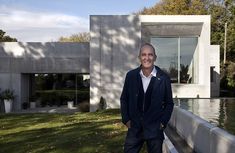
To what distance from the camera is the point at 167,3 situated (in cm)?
5881

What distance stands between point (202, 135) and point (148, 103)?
2.62 meters

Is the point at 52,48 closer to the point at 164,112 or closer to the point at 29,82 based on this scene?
the point at 29,82

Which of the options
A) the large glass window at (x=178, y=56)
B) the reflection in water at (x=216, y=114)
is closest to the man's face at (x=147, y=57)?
the reflection in water at (x=216, y=114)

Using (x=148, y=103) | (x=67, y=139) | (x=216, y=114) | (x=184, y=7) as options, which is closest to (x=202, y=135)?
(x=148, y=103)

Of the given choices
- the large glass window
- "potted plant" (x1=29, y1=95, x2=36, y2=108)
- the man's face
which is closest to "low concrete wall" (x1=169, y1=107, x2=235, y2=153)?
the man's face

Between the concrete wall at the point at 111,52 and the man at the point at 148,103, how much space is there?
2208cm

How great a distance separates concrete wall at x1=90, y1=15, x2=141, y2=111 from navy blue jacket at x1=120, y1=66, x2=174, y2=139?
22079 millimetres

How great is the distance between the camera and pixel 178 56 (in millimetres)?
28109

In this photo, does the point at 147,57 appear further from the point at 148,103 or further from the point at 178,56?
the point at 178,56

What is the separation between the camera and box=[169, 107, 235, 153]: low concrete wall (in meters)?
6.22

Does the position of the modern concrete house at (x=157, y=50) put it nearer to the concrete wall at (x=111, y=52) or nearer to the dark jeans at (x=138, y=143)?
the concrete wall at (x=111, y=52)

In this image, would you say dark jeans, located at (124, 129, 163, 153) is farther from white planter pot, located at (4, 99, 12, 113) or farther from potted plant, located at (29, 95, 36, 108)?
potted plant, located at (29, 95, 36, 108)

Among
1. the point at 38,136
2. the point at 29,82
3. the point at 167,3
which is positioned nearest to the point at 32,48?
the point at 29,82

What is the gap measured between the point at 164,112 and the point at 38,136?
856 cm
